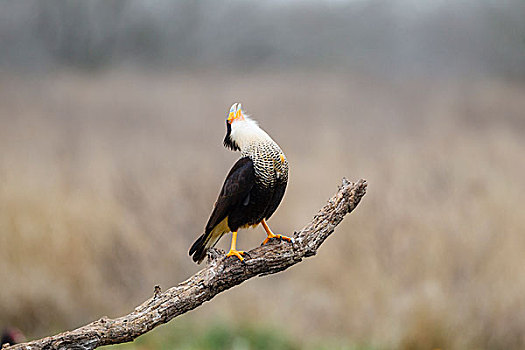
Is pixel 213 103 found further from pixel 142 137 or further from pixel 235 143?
pixel 235 143

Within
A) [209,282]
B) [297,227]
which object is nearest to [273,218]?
[297,227]

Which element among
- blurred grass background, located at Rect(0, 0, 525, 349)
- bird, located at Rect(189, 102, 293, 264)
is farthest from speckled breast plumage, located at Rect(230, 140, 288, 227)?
blurred grass background, located at Rect(0, 0, 525, 349)

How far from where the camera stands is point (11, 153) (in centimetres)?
472

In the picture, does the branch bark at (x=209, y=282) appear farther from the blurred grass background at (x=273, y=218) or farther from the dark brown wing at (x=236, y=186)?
the blurred grass background at (x=273, y=218)

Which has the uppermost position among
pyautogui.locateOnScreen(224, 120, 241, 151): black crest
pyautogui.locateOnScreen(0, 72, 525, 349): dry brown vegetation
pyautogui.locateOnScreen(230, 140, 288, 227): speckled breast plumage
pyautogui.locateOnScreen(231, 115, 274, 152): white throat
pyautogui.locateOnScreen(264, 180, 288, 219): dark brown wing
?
pyautogui.locateOnScreen(0, 72, 525, 349): dry brown vegetation

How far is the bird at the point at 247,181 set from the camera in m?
0.85

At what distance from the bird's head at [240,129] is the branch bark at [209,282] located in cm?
19

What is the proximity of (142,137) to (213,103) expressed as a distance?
963 mm

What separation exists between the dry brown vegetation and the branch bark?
7.19 feet

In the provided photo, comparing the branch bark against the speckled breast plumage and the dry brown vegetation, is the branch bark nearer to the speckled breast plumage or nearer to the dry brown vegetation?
the speckled breast plumage

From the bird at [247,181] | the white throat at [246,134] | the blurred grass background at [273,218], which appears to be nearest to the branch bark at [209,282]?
the bird at [247,181]

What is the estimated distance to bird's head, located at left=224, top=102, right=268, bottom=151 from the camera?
2.74 ft

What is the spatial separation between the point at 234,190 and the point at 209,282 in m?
0.16

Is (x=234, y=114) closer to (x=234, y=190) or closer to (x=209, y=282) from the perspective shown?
(x=234, y=190)
